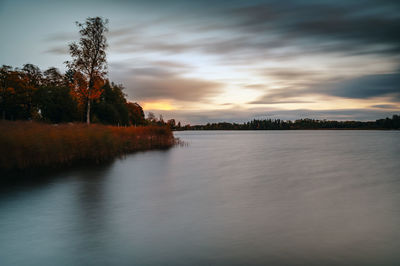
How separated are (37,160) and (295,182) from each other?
14685mm

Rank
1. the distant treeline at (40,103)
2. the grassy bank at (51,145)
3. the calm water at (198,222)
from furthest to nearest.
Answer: the distant treeline at (40,103) < the grassy bank at (51,145) < the calm water at (198,222)

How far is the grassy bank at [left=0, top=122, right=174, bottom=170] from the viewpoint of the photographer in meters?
16.0

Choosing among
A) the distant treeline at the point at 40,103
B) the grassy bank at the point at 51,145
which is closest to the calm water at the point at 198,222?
the grassy bank at the point at 51,145

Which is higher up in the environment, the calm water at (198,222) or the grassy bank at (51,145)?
the grassy bank at (51,145)

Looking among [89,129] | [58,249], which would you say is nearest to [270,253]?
[58,249]

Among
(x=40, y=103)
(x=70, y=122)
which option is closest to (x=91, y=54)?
(x=70, y=122)

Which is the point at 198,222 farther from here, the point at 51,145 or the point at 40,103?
the point at 40,103

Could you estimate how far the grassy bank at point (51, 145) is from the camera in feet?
52.6

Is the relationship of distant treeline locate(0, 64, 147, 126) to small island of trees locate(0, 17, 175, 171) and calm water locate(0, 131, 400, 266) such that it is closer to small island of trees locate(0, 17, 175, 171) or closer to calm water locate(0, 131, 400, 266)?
small island of trees locate(0, 17, 175, 171)

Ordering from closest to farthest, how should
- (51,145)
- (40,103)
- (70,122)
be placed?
(51,145) < (70,122) < (40,103)

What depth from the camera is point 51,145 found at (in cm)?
1841

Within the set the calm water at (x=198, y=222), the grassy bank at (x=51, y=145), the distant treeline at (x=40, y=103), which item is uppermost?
the distant treeline at (x=40, y=103)

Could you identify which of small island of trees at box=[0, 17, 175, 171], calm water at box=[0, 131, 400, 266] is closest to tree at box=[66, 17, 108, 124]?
small island of trees at box=[0, 17, 175, 171]

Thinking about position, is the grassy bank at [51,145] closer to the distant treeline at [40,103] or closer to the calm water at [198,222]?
the calm water at [198,222]
